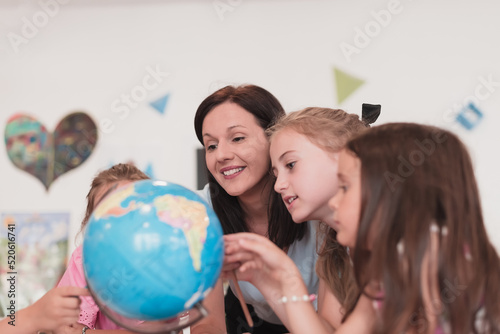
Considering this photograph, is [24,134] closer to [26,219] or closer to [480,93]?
[26,219]

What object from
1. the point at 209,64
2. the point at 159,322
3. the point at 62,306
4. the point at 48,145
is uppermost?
the point at 209,64

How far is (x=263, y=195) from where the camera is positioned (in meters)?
2.19

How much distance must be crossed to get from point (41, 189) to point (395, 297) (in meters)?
3.30

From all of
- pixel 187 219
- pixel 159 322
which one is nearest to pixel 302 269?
pixel 159 322

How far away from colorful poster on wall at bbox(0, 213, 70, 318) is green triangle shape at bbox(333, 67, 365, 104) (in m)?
2.16

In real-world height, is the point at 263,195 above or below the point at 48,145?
below

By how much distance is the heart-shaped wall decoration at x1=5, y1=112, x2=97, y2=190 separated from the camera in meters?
3.86

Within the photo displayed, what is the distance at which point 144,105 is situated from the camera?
12.6 feet

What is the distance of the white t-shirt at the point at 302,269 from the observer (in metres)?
2.07

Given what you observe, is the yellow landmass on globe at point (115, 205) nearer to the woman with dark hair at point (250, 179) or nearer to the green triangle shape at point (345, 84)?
the woman with dark hair at point (250, 179)

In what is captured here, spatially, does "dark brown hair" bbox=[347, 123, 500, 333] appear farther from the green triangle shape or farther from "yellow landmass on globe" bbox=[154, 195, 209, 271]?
the green triangle shape

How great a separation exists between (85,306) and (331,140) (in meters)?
1.06

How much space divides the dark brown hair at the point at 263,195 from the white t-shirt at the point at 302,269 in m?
0.03

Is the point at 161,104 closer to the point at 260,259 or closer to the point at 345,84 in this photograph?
the point at 345,84
